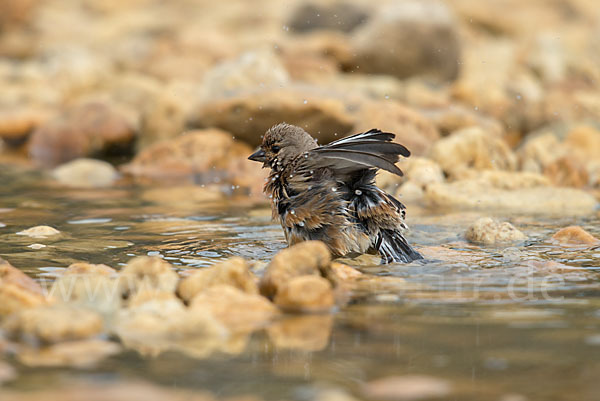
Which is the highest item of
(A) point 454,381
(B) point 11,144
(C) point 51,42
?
(C) point 51,42

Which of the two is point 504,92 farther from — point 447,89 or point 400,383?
point 400,383

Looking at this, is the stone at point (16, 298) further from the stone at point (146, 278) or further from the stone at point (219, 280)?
the stone at point (219, 280)

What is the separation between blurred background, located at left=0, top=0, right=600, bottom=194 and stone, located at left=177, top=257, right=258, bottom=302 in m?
4.70

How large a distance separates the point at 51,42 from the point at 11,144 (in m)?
9.96

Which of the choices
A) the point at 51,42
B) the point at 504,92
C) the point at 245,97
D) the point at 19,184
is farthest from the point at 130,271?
the point at 51,42

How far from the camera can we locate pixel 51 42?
864 inches

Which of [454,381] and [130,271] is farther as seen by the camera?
[130,271]

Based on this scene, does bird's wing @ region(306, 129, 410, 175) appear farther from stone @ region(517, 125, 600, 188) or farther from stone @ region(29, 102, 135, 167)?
stone @ region(29, 102, 135, 167)

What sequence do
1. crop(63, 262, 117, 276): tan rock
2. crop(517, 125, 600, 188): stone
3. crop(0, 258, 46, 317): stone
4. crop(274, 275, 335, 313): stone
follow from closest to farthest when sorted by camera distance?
crop(0, 258, 46, 317): stone → crop(274, 275, 335, 313): stone → crop(63, 262, 117, 276): tan rock → crop(517, 125, 600, 188): stone

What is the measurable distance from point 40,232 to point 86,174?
375cm

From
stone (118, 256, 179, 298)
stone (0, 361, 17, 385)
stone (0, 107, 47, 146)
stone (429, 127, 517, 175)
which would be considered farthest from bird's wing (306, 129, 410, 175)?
stone (0, 107, 47, 146)

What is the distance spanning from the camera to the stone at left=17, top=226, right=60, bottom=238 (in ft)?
20.5

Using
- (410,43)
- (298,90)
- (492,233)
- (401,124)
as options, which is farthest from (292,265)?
(410,43)

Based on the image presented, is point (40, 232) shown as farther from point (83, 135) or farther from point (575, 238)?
point (83, 135)
